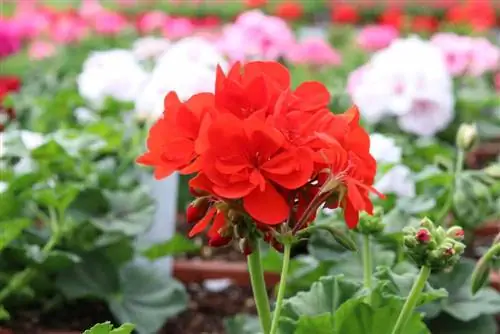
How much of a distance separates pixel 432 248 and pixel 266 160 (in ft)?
0.74

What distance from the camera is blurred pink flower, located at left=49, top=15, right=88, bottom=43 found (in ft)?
15.3

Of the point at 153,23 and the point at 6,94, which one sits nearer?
the point at 6,94

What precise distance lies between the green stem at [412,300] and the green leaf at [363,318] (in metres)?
0.03

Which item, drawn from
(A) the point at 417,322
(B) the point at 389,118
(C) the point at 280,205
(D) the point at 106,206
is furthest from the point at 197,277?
(C) the point at 280,205

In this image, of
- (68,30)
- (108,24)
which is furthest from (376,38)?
(68,30)

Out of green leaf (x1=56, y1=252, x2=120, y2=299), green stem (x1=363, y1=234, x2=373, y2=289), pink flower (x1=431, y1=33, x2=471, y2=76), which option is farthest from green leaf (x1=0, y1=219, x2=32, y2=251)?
pink flower (x1=431, y1=33, x2=471, y2=76)

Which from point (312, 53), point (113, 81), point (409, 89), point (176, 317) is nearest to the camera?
point (176, 317)

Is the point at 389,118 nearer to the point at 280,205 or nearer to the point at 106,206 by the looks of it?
the point at 106,206

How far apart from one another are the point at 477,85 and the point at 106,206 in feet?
6.67

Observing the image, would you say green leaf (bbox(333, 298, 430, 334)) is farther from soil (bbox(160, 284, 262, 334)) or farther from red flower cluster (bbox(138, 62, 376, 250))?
soil (bbox(160, 284, 262, 334))

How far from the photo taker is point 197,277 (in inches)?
84.8

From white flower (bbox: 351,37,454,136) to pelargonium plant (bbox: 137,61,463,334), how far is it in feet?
4.54

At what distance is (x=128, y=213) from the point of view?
1.84m

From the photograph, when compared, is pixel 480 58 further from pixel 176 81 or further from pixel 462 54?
pixel 176 81
